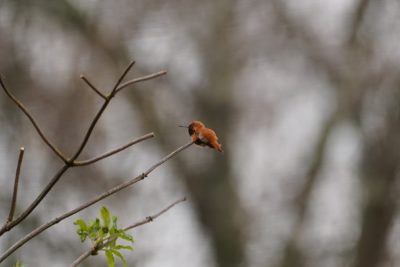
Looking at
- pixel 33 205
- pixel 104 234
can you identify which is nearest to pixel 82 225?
pixel 104 234

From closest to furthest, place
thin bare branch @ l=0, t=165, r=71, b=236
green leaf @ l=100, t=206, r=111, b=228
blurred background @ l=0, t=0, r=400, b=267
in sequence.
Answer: thin bare branch @ l=0, t=165, r=71, b=236, green leaf @ l=100, t=206, r=111, b=228, blurred background @ l=0, t=0, r=400, b=267

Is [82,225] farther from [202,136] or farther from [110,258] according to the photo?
[202,136]

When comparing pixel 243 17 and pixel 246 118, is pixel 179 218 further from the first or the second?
pixel 243 17

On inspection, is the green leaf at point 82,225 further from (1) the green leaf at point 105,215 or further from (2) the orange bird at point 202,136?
(2) the orange bird at point 202,136

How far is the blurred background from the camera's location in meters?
7.30

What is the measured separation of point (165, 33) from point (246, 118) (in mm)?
1413

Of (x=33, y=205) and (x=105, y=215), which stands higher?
(x=105, y=215)

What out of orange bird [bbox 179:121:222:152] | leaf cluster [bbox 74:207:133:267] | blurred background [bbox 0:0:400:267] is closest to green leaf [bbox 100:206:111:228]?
leaf cluster [bbox 74:207:133:267]

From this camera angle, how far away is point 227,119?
8.55 m

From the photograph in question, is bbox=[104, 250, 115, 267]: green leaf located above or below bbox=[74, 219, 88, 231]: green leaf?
below

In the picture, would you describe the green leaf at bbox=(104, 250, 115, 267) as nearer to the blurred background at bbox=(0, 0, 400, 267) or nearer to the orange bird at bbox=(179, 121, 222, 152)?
the orange bird at bbox=(179, 121, 222, 152)

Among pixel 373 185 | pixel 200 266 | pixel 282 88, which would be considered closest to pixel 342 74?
pixel 282 88

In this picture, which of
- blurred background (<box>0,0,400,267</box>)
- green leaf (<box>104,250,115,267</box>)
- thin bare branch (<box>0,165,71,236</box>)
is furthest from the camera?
blurred background (<box>0,0,400,267</box>)

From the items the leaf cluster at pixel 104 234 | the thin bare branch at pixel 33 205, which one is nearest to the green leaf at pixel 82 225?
the leaf cluster at pixel 104 234
